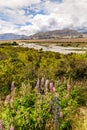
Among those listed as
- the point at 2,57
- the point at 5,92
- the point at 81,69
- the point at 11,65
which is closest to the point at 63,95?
the point at 5,92

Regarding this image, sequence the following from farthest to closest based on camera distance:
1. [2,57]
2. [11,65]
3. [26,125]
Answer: [2,57]
[11,65]
[26,125]

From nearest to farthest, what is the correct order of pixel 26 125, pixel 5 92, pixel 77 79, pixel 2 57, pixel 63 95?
pixel 26 125 → pixel 63 95 → pixel 5 92 → pixel 77 79 → pixel 2 57

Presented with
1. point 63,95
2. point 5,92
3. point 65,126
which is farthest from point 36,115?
point 5,92

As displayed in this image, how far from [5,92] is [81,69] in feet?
13.8

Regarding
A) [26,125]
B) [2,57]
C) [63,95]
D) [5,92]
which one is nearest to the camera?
[26,125]

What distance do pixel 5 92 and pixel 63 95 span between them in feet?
8.96

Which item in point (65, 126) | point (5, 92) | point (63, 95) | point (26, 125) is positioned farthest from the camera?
point (5, 92)

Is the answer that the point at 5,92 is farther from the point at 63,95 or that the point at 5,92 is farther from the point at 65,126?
the point at 65,126

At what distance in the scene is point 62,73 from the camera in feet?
42.3

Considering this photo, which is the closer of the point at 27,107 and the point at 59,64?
the point at 27,107

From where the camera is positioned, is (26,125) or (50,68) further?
(50,68)

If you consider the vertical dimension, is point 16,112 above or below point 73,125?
above

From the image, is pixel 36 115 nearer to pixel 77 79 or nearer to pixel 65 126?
pixel 65 126

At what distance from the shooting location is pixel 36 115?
6.51 m
